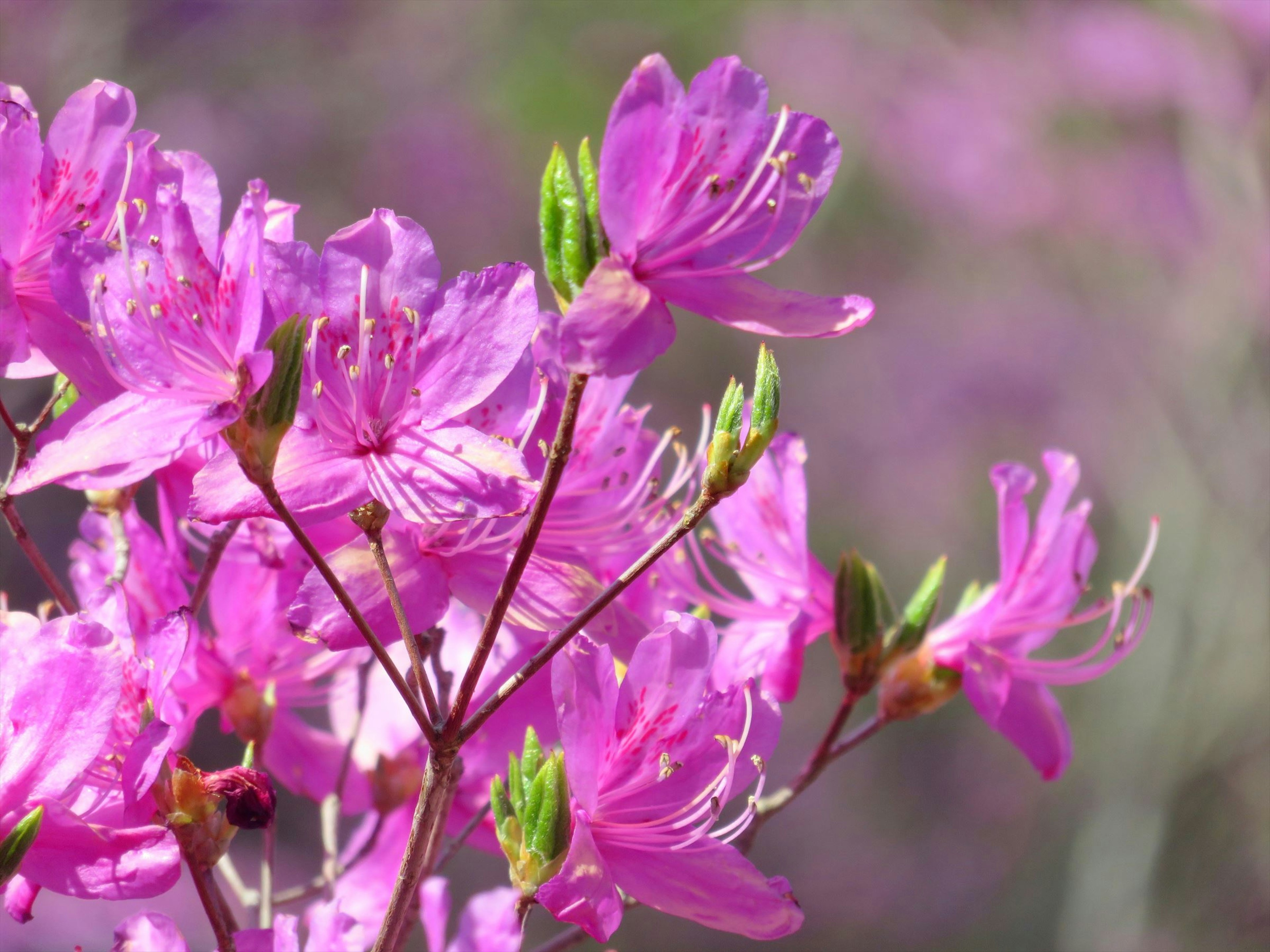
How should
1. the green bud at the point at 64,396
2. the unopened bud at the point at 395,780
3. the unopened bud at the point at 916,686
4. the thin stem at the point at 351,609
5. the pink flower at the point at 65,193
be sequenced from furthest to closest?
the unopened bud at the point at 916,686 < the unopened bud at the point at 395,780 < the green bud at the point at 64,396 < the pink flower at the point at 65,193 < the thin stem at the point at 351,609

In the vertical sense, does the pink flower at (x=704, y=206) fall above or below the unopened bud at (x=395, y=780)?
above

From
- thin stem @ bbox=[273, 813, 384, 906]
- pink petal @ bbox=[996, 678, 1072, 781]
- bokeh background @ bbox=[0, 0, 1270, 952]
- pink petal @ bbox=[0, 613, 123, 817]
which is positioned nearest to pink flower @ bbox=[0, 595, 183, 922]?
pink petal @ bbox=[0, 613, 123, 817]

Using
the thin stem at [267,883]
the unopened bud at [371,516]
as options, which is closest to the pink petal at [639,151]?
the unopened bud at [371,516]

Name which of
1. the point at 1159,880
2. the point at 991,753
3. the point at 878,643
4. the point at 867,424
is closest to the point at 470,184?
the point at 867,424

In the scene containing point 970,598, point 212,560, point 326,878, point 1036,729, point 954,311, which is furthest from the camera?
point 954,311

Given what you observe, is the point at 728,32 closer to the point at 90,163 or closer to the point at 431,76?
the point at 431,76

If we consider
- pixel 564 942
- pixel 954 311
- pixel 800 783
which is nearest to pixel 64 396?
pixel 564 942

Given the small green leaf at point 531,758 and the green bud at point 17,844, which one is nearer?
the green bud at point 17,844

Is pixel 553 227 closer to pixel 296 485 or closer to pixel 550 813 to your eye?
pixel 296 485

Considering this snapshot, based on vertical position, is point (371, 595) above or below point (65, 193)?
below

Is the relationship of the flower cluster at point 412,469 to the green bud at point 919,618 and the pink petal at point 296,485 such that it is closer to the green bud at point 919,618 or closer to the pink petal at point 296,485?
the pink petal at point 296,485
